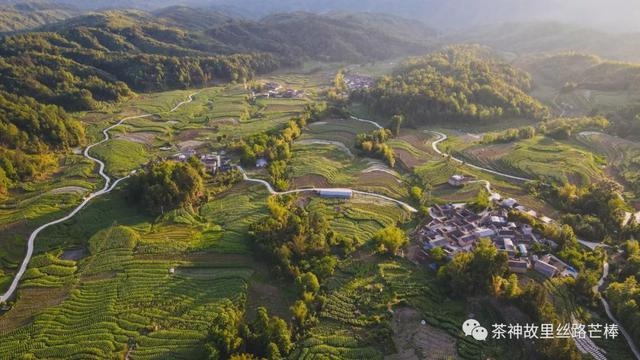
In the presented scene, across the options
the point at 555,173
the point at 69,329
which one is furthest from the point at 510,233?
the point at 69,329

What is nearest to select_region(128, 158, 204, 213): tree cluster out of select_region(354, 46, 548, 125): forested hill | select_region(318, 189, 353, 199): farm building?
select_region(318, 189, 353, 199): farm building

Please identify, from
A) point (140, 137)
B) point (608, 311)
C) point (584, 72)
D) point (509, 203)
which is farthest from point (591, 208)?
point (584, 72)

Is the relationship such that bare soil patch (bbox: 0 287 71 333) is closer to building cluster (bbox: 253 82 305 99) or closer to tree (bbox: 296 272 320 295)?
tree (bbox: 296 272 320 295)

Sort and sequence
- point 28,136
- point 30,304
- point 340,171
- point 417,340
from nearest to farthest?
point 417,340, point 30,304, point 340,171, point 28,136

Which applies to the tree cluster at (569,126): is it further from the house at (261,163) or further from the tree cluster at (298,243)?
the tree cluster at (298,243)

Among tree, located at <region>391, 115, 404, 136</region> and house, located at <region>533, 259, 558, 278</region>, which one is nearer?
house, located at <region>533, 259, 558, 278</region>

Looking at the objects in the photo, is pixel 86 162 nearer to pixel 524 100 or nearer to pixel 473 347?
pixel 473 347

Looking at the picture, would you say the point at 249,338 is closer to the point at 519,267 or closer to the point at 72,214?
the point at 519,267
